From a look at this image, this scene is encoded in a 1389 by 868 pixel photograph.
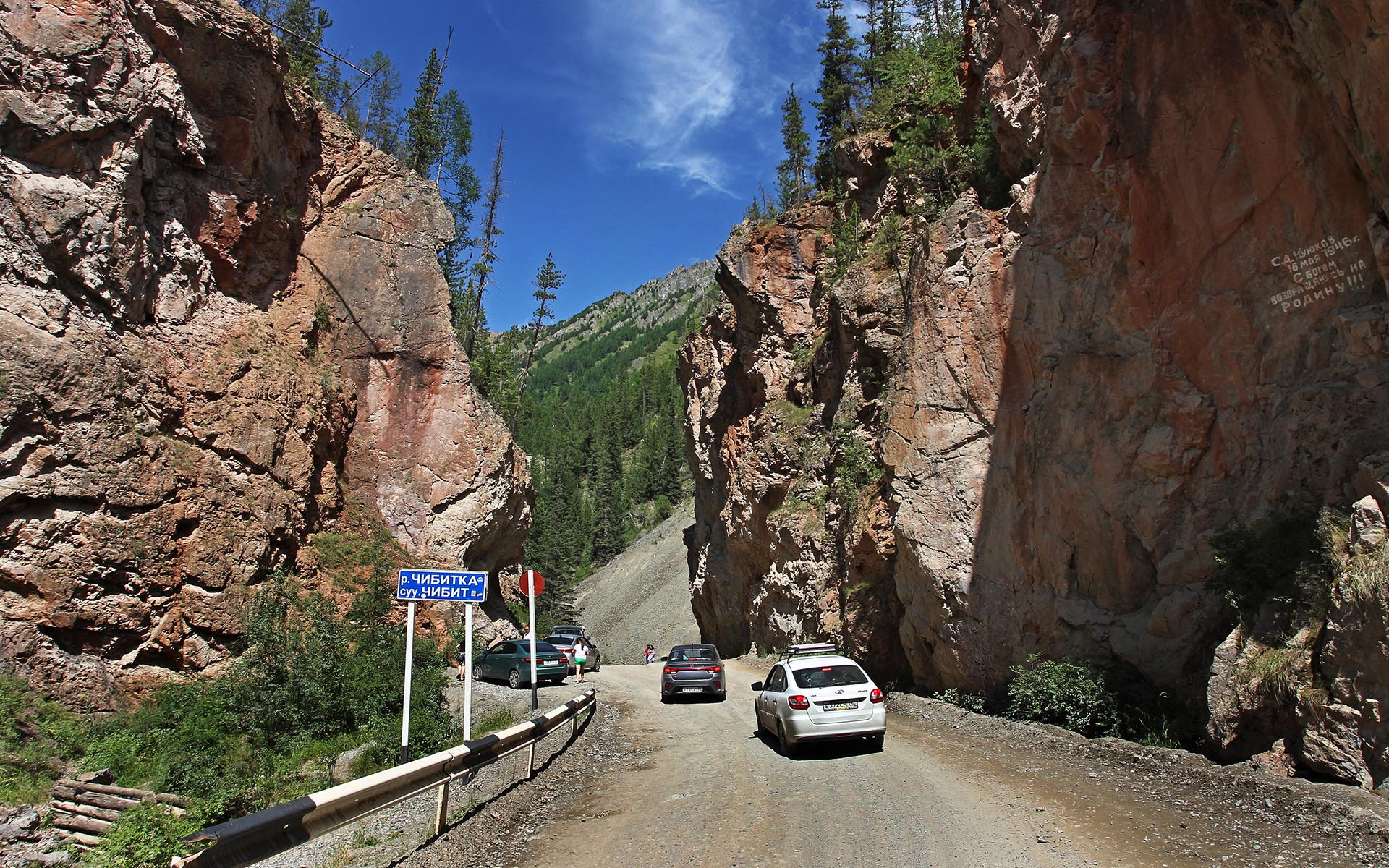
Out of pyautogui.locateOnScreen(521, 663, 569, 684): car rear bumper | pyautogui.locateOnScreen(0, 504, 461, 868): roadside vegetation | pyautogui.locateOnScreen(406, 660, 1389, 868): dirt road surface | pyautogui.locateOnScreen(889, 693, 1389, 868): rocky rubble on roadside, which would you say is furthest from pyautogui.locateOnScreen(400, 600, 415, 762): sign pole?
pyautogui.locateOnScreen(521, 663, 569, 684): car rear bumper

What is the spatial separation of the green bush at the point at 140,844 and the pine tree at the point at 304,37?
26938 mm

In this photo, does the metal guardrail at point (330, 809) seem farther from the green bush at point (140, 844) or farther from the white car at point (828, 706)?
the white car at point (828, 706)

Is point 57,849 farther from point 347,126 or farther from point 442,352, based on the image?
point 347,126

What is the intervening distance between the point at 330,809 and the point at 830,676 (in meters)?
8.58

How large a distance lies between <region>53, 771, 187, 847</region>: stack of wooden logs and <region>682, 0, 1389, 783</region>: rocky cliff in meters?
14.3

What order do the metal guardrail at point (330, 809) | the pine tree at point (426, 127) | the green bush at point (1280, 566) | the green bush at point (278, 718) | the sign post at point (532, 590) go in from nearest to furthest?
the metal guardrail at point (330, 809), the green bush at point (1280, 566), the green bush at point (278, 718), the sign post at point (532, 590), the pine tree at point (426, 127)

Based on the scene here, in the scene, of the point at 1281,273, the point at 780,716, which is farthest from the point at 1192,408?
the point at 780,716

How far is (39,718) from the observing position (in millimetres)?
13906

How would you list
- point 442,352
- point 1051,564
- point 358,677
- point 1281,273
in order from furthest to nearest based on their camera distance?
point 442,352 → point 358,677 → point 1051,564 → point 1281,273

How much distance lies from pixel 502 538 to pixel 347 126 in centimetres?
1712

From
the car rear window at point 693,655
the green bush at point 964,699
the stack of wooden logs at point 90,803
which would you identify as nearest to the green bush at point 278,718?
the stack of wooden logs at point 90,803

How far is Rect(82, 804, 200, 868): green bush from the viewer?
216 inches

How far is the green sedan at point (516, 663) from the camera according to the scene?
Answer: 24.0 meters

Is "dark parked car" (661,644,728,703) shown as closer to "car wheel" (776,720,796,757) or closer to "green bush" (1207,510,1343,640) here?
"car wheel" (776,720,796,757)
